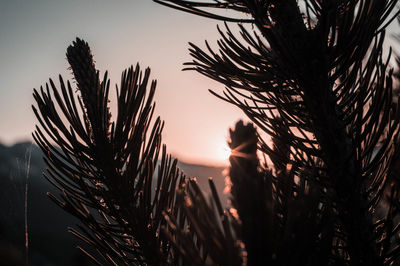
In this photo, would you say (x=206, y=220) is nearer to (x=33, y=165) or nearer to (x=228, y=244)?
(x=228, y=244)

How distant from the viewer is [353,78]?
92 cm

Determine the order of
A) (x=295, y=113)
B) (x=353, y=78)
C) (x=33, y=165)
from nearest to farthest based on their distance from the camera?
(x=353, y=78) → (x=295, y=113) → (x=33, y=165)

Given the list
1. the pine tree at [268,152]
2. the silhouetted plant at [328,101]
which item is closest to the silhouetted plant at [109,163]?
the pine tree at [268,152]

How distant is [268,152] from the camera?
3.77 feet

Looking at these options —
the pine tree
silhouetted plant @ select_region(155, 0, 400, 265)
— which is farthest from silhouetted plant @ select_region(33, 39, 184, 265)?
silhouetted plant @ select_region(155, 0, 400, 265)

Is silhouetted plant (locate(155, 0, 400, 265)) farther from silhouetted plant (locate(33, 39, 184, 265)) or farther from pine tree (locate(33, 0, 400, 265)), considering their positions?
silhouetted plant (locate(33, 39, 184, 265))

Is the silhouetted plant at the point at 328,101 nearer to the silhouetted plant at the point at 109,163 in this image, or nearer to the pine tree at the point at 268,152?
the pine tree at the point at 268,152

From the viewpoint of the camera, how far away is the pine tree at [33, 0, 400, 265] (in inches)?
24.9

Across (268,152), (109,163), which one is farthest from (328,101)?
(109,163)

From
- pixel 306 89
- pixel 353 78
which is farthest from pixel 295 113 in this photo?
pixel 353 78

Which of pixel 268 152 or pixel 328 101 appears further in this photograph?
pixel 268 152

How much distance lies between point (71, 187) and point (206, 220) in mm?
756

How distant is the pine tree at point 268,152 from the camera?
633 mm

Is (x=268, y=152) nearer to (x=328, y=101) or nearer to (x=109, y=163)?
(x=328, y=101)
